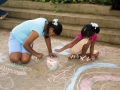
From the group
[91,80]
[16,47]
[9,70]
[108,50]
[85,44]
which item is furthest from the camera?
[108,50]

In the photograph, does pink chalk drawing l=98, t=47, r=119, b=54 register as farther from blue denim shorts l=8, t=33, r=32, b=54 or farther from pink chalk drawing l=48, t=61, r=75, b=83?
blue denim shorts l=8, t=33, r=32, b=54

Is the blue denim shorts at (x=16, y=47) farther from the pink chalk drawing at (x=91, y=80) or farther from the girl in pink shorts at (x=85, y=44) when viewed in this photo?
the pink chalk drawing at (x=91, y=80)

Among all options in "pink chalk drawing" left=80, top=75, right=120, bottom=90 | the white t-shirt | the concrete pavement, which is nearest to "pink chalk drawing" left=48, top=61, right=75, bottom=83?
the concrete pavement

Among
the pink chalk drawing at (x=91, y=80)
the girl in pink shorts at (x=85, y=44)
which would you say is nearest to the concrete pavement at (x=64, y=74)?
the pink chalk drawing at (x=91, y=80)

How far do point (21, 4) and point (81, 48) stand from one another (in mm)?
2952

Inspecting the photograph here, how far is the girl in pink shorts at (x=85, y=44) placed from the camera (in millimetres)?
2967

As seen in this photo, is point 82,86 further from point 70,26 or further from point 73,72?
point 70,26

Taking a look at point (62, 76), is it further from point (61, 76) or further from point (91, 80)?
point (91, 80)

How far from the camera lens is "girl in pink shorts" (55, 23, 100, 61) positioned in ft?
9.73

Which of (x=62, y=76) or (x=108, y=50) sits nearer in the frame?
(x=62, y=76)

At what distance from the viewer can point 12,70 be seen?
301 cm

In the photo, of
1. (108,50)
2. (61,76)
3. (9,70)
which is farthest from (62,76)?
(108,50)

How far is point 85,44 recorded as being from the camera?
3.16m

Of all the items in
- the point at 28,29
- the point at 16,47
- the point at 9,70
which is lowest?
the point at 9,70
